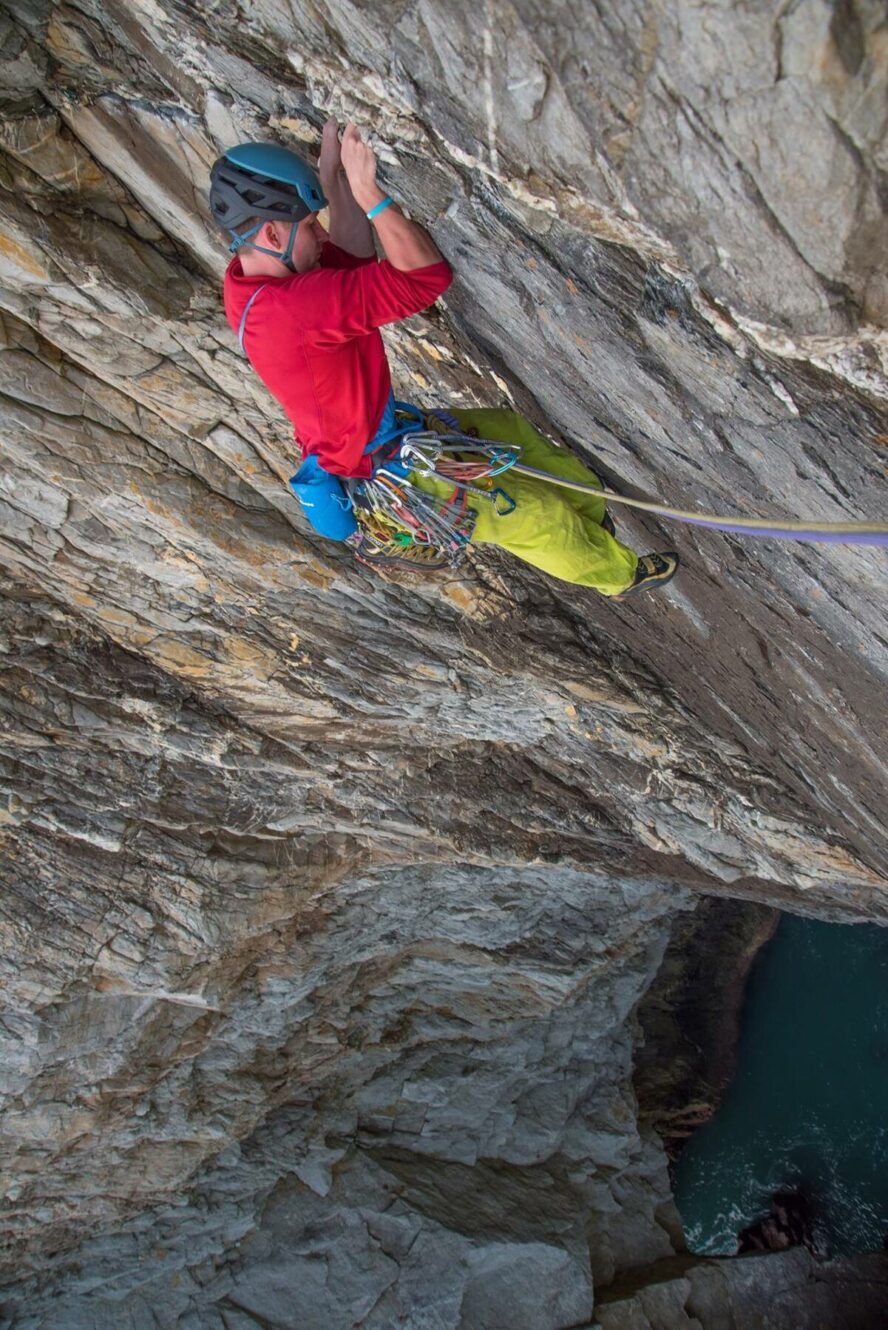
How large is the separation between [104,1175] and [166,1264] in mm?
1888

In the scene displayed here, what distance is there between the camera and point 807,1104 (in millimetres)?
13539

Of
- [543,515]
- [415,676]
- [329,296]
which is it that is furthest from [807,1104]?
[329,296]

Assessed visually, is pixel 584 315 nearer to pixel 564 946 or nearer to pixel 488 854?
pixel 488 854

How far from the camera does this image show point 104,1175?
28.2 feet

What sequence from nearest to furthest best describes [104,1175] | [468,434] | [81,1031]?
[468,434]
[81,1031]
[104,1175]

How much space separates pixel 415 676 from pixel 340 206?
3674 mm

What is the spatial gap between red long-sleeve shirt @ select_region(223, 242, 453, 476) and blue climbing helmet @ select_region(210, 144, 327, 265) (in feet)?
0.65

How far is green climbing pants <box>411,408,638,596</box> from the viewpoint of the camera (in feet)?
12.7

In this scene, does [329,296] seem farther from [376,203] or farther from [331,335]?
[376,203]

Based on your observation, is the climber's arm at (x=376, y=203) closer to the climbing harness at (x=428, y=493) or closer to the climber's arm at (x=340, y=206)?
the climber's arm at (x=340, y=206)

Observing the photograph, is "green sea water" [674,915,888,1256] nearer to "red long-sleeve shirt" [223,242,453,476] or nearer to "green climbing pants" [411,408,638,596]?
"green climbing pants" [411,408,638,596]


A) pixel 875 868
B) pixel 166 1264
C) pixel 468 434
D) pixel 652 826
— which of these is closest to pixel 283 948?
pixel 652 826

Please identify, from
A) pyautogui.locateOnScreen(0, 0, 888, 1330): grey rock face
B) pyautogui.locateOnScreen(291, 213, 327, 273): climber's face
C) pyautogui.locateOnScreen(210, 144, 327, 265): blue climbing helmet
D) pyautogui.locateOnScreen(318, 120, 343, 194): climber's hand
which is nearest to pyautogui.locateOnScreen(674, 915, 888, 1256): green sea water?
pyautogui.locateOnScreen(0, 0, 888, 1330): grey rock face

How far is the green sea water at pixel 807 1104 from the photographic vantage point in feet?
42.2
